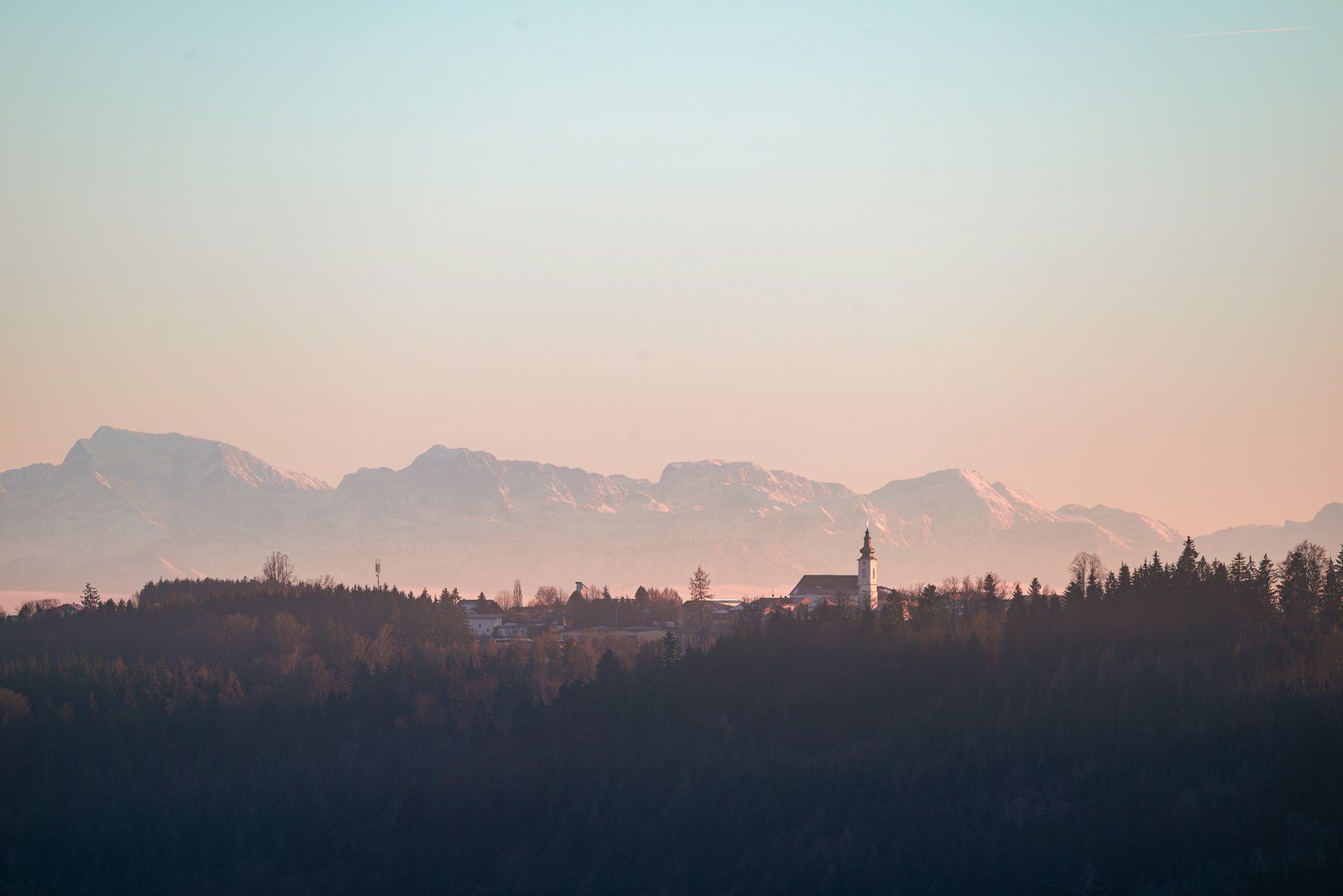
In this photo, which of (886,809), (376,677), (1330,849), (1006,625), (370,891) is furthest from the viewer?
(376,677)

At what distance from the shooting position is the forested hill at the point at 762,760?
135 metres

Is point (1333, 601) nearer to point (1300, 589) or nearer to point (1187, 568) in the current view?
point (1300, 589)

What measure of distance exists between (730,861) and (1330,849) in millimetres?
51205

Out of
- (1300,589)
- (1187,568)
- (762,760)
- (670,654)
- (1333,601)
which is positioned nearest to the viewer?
(1333,601)

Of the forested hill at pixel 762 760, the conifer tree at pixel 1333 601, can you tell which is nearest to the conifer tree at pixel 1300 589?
the forested hill at pixel 762 760

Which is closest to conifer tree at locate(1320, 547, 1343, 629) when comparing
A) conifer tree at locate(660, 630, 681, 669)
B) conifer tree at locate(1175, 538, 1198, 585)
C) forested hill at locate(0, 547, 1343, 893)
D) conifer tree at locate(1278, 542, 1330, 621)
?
forested hill at locate(0, 547, 1343, 893)

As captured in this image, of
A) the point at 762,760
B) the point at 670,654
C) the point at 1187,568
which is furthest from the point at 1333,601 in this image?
the point at 670,654

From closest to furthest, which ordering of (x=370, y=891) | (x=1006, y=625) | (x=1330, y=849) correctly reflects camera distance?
1. (x=1330, y=849)
2. (x=370, y=891)
3. (x=1006, y=625)

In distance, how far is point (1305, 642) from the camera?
147875 mm

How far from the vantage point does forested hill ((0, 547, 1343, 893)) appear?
135m

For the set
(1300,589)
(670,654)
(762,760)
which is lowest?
(762,760)

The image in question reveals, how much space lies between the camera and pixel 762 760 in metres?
160

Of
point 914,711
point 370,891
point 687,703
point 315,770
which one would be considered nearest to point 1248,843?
point 914,711

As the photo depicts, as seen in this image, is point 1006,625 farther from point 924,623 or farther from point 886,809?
point 886,809
